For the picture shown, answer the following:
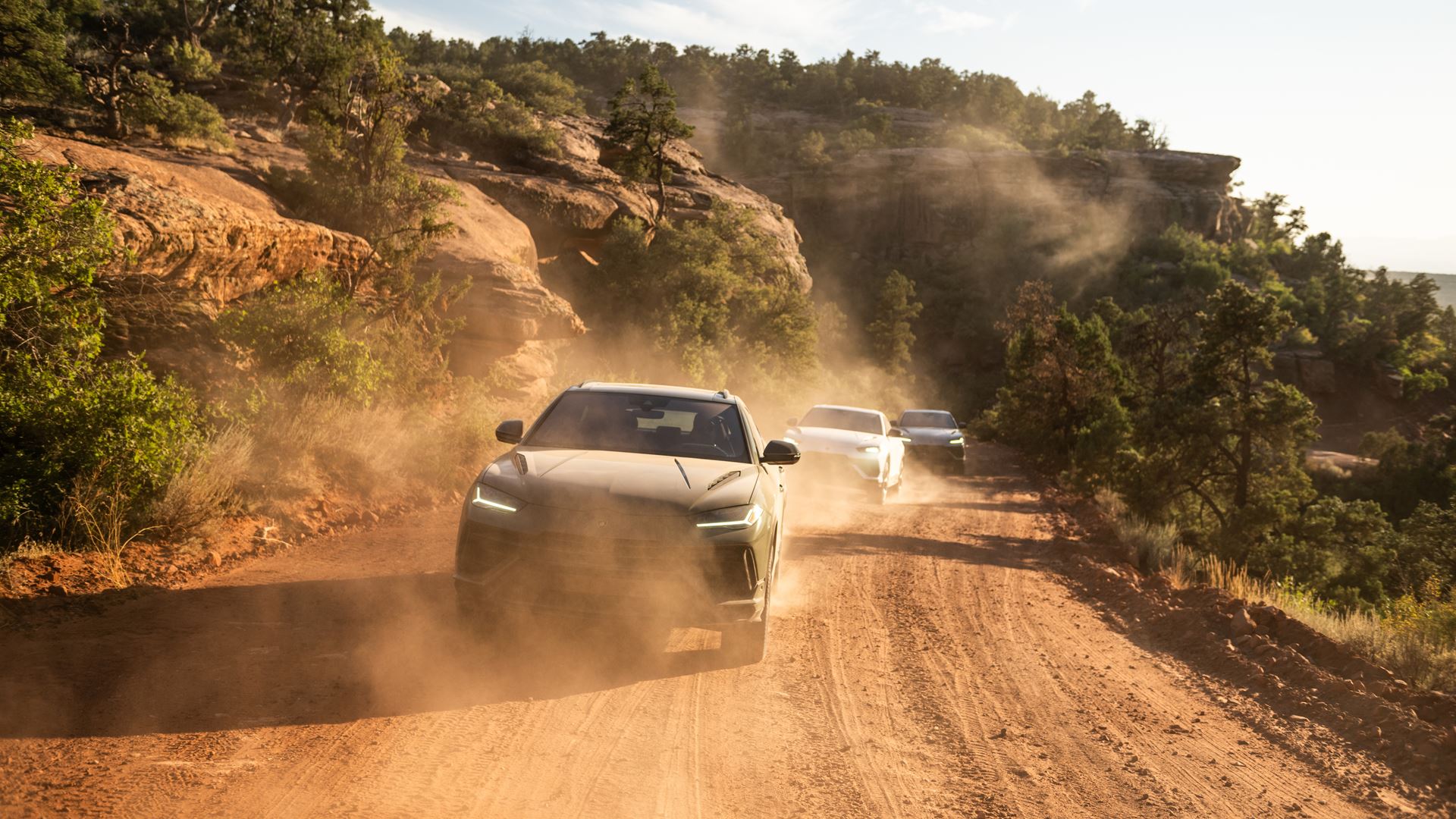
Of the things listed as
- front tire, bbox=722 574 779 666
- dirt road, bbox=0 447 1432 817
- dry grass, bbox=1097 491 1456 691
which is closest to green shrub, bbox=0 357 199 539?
dirt road, bbox=0 447 1432 817

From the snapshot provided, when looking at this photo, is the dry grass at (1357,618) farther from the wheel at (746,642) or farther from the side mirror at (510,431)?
the side mirror at (510,431)

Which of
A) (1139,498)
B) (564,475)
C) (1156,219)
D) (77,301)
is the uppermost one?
(1156,219)

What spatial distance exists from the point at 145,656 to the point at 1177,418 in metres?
19.1

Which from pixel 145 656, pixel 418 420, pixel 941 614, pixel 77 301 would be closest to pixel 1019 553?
pixel 941 614

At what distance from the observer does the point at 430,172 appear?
23.8 m

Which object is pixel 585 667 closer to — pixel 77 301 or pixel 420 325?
pixel 77 301

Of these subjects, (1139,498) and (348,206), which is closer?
(348,206)

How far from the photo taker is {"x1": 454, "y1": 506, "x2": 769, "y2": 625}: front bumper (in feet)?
16.1

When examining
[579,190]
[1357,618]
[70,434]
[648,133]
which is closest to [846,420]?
[1357,618]

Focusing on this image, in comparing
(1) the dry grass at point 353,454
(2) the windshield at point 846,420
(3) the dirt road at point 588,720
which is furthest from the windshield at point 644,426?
(2) the windshield at point 846,420

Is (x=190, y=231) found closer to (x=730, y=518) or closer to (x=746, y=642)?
(x=730, y=518)

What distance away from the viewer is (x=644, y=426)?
A: 21.9 ft

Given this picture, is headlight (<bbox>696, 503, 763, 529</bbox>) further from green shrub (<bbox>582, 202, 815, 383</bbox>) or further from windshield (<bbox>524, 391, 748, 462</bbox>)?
green shrub (<bbox>582, 202, 815, 383</bbox>)

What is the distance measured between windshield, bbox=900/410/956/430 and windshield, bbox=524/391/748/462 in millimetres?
18844
